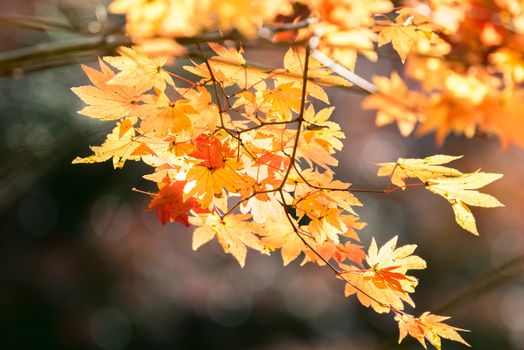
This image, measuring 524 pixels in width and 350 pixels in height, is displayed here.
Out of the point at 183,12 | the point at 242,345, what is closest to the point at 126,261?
the point at 242,345

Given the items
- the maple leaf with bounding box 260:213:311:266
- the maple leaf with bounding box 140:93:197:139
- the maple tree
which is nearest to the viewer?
the maple tree

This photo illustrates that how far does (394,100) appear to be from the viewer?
66 centimetres

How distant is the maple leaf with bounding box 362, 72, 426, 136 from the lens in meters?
0.65

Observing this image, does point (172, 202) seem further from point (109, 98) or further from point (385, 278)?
point (385, 278)

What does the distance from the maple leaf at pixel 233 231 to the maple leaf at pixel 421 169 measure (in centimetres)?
27

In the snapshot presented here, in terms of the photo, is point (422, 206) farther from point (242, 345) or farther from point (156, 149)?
point (156, 149)

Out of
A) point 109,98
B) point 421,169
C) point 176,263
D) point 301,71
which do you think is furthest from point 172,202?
point 176,263

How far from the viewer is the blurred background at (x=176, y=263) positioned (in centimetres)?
546

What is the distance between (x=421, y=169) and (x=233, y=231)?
0.37 meters

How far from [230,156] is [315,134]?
0.15m

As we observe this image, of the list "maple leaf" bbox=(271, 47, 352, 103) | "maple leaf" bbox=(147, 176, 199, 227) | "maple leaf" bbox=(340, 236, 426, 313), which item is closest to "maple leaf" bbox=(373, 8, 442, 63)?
"maple leaf" bbox=(271, 47, 352, 103)

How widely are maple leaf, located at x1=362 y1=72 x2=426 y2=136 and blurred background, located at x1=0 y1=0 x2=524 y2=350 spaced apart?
4397 mm

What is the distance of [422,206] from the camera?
726cm

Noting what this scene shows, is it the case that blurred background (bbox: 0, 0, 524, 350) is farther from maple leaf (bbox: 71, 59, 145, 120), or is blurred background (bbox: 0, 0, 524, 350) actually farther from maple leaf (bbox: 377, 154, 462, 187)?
maple leaf (bbox: 377, 154, 462, 187)
